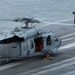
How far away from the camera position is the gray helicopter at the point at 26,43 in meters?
20.1

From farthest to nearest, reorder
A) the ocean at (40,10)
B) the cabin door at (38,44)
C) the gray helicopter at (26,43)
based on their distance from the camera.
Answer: the ocean at (40,10)
the cabin door at (38,44)
the gray helicopter at (26,43)

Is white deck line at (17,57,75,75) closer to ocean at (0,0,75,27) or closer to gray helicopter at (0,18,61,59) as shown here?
gray helicopter at (0,18,61,59)

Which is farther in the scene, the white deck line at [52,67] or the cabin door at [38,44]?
the cabin door at [38,44]

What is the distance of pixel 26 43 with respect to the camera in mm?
21078

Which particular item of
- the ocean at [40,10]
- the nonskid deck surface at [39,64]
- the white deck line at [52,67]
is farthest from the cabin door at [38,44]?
the ocean at [40,10]

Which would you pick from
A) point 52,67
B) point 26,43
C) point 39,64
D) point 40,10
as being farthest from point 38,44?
point 40,10

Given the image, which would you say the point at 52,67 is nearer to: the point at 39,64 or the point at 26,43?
the point at 39,64

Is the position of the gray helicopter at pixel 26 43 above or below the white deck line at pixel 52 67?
above

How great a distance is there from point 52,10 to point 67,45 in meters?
24.5

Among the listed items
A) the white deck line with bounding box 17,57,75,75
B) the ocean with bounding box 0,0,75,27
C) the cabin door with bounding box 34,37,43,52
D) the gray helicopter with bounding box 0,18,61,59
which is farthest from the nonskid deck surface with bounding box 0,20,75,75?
the ocean with bounding box 0,0,75,27

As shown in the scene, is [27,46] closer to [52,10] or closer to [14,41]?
[14,41]

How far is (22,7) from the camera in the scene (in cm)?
5431

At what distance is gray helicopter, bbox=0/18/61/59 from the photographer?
65.9 feet

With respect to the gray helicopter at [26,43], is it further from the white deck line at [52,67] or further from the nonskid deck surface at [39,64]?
the white deck line at [52,67]
